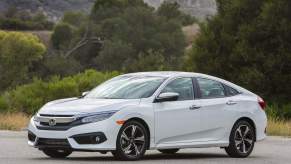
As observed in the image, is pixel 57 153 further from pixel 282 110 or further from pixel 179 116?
pixel 282 110

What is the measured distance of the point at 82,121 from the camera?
43.4 ft

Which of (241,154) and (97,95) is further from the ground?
(97,95)

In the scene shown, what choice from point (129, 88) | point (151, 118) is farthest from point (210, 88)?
point (151, 118)

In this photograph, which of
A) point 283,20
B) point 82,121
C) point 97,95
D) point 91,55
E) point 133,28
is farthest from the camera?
point 91,55

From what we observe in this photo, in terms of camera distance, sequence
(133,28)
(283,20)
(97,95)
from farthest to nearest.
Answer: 1. (133,28)
2. (283,20)
3. (97,95)

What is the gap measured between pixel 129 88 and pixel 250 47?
24.3 metres

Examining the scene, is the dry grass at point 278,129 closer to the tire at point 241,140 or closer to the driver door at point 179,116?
the tire at point 241,140

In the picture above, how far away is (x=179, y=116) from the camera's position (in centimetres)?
1436

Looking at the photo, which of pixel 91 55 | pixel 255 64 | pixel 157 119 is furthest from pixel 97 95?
pixel 91 55

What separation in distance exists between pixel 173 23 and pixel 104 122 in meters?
100

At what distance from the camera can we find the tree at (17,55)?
254 ft

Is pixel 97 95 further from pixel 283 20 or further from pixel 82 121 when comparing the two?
pixel 283 20

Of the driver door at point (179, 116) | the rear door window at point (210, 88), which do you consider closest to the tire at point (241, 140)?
the rear door window at point (210, 88)

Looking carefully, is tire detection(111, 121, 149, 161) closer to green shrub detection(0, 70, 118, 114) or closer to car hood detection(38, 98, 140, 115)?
car hood detection(38, 98, 140, 115)
